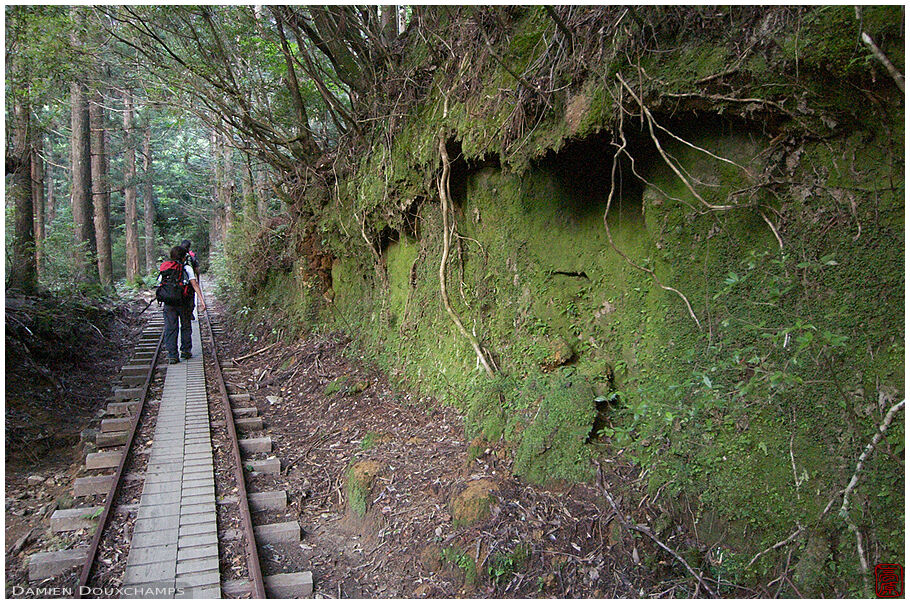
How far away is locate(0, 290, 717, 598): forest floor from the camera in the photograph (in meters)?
3.72

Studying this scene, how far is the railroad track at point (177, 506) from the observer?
13.0ft

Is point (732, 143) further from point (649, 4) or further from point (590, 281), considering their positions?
point (590, 281)

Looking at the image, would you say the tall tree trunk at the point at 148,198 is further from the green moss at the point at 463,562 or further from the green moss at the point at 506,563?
the green moss at the point at 506,563

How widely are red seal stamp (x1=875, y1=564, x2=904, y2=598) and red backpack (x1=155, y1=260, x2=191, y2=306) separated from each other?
1044 cm

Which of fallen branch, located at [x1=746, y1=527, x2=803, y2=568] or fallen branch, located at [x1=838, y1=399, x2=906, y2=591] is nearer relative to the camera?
fallen branch, located at [x1=838, y1=399, x2=906, y2=591]

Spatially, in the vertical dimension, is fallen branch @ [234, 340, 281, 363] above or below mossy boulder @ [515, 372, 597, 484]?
above

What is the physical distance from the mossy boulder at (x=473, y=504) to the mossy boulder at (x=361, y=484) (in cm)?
110

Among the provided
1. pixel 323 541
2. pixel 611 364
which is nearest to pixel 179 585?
pixel 323 541

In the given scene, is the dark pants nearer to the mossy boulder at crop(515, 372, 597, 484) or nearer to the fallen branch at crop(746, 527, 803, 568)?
the mossy boulder at crop(515, 372, 597, 484)

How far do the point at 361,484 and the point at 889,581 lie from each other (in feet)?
13.7

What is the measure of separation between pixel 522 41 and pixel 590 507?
14.6ft

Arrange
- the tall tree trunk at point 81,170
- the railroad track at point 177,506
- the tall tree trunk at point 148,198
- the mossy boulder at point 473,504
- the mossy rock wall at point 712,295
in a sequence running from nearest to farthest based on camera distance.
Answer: the mossy rock wall at point 712,295
the railroad track at point 177,506
the mossy boulder at point 473,504
the tall tree trunk at point 81,170
the tall tree trunk at point 148,198

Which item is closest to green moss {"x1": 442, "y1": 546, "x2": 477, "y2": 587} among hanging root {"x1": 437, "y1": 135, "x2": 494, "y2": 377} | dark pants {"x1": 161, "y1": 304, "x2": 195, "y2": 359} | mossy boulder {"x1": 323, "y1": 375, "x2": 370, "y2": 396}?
hanging root {"x1": 437, "y1": 135, "x2": 494, "y2": 377}

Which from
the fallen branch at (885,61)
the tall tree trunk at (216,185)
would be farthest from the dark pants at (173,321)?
the fallen branch at (885,61)
